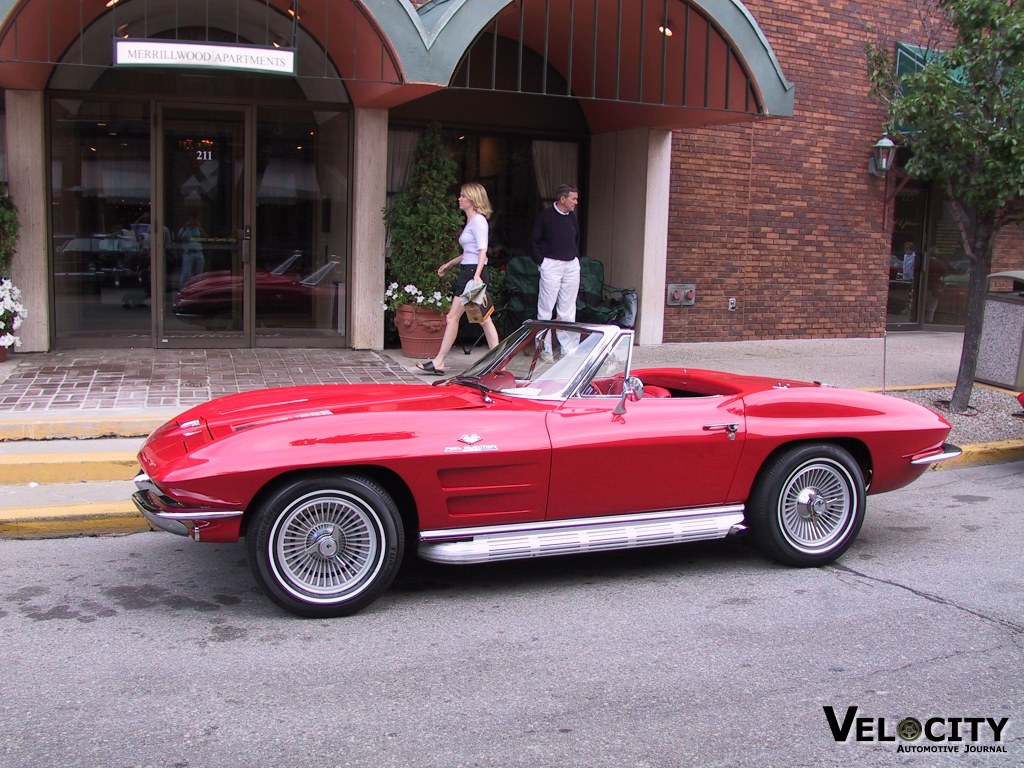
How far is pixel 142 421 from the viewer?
7871 millimetres

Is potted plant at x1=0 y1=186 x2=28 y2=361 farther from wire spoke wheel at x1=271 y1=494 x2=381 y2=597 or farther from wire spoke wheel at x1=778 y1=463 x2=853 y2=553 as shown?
wire spoke wheel at x1=778 y1=463 x2=853 y2=553

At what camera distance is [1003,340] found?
35.7 feet

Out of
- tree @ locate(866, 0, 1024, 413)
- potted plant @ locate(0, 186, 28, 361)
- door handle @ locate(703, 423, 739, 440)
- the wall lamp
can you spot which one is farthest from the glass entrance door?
the wall lamp

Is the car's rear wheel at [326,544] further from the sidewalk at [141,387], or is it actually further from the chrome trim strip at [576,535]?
the sidewalk at [141,387]

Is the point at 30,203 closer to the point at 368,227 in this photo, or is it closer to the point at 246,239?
the point at 246,239

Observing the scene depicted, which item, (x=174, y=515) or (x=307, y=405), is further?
(x=307, y=405)

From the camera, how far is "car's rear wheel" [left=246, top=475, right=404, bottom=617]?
466 centimetres

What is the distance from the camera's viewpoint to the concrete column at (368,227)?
11.5 metres

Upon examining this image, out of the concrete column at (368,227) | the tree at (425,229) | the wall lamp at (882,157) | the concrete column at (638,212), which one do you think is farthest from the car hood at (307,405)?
the wall lamp at (882,157)

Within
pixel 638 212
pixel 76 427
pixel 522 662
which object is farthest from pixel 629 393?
pixel 638 212

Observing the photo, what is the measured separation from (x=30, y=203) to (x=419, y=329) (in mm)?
4122

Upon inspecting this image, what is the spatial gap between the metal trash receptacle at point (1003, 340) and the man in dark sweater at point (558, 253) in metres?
4.33

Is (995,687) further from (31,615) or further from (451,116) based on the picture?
(451,116)

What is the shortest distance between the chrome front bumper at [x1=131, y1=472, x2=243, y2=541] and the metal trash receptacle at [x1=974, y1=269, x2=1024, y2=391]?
8.82 m
